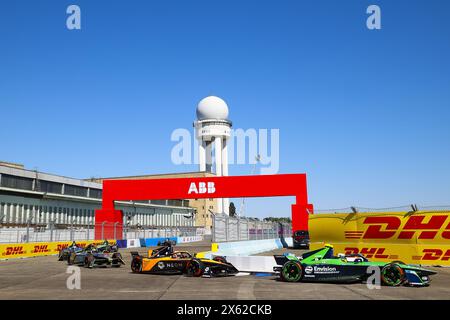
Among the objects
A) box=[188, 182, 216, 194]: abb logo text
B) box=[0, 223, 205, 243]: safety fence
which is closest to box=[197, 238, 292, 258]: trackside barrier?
box=[188, 182, 216, 194]: abb logo text

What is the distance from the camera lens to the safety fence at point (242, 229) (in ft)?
91.6

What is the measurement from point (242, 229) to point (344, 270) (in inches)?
803

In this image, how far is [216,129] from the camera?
334 ft

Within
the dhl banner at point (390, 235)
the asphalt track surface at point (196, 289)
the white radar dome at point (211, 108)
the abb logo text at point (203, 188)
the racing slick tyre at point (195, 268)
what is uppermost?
the white radar dome at point (211, 108)

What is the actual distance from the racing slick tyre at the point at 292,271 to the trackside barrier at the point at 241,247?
6074mm

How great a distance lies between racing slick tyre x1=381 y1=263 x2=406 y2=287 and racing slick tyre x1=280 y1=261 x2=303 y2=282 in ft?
8.08

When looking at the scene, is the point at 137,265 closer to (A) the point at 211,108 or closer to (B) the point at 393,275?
(B) the point at 393,275

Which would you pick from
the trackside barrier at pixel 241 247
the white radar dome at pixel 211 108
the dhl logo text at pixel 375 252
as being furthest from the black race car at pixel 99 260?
the white radar dome at pixel 211 108

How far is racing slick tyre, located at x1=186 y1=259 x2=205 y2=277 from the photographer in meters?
15.6

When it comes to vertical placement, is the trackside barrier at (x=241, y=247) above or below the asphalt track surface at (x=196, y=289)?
above

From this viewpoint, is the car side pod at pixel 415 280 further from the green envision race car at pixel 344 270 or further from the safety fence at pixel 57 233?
the safety fence at pixel 57 233
